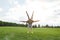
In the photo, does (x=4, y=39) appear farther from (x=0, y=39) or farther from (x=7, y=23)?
(x=7, y=23)

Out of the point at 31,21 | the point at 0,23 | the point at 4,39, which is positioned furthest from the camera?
the point at 0,23

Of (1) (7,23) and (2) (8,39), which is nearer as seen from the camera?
(2) (8,39)

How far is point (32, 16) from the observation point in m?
51.3

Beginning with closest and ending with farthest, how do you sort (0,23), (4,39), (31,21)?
(4,39) → (31,21) → (0,23)

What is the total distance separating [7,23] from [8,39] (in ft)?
222

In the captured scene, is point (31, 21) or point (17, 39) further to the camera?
point (31, 21)

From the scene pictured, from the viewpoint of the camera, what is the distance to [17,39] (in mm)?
33906

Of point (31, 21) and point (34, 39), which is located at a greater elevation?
point (31, 21)

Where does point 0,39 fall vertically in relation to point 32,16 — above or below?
below

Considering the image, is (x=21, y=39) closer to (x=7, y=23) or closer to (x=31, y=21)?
(x=31, y=21)

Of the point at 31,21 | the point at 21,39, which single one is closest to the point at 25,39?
the point at 21,39

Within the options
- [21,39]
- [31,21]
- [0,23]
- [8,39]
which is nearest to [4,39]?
[8,39]

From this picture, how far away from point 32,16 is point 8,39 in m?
18.6

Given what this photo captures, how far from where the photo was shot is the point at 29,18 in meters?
51.5
